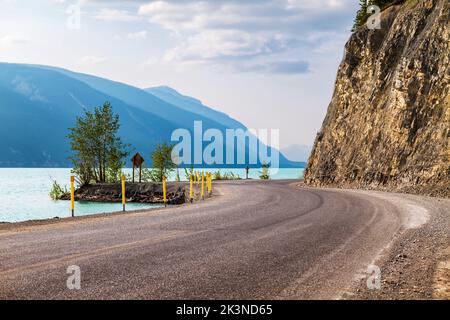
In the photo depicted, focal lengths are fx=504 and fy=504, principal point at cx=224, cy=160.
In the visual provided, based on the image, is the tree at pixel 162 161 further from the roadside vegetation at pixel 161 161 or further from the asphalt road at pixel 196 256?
the asphalt road at pixel 196 256

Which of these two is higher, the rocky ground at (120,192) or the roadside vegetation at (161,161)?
the roadside vegetation at (161,161)

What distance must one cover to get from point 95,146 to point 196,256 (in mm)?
47415

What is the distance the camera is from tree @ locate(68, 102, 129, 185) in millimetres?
53812

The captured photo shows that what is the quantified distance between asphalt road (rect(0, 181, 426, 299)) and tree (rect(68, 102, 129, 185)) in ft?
133

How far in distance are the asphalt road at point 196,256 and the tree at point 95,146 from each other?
4039 cm

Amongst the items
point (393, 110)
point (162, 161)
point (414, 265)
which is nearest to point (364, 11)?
point (393, 110)

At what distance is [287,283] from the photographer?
22.9ft

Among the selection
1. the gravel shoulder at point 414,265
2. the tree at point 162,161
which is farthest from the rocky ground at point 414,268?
the tree at point 162,161

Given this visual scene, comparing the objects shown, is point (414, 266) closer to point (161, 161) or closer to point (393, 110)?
point (393, 110)

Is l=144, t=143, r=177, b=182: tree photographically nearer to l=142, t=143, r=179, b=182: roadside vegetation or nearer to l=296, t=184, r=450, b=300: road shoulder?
l=142, t=143, r=179, b=182: roadside vegetation

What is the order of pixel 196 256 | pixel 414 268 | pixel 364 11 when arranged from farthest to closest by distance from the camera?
pixel 364 11 → pixel 196 256 → pixel 414 268

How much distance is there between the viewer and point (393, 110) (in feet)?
112

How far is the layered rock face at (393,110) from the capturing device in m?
29.9
